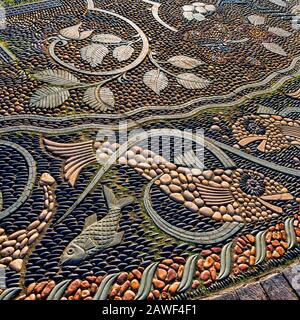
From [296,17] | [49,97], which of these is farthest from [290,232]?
[296,17]

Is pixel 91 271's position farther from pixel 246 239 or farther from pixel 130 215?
pixel 246 239

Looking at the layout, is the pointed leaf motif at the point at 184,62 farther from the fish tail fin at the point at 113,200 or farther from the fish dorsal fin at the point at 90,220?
the fish dorsal fin at the point at 90,220

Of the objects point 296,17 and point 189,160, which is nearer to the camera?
point 189,160

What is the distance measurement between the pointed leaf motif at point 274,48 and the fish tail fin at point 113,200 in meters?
2.41

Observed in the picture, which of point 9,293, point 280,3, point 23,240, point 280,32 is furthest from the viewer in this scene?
point 280,3

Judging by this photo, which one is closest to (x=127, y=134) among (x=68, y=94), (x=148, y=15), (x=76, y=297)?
(x=68, y=94)

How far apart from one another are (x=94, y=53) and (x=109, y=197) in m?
1.69

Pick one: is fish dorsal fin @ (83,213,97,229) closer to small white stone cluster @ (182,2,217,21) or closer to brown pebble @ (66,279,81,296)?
brown pebble @ (66,279,81,296)

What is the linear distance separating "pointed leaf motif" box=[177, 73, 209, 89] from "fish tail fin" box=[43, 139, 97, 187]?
42.9 inches

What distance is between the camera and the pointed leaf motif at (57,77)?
130 inches

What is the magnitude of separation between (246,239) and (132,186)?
776 millimetres

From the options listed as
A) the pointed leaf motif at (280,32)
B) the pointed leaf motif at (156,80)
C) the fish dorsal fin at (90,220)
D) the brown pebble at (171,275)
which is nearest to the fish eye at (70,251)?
the fish dorsal fin at (90,220)

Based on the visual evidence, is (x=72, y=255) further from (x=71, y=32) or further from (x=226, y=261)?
(x=71, y=32)

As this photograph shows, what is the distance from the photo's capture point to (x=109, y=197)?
250 centimetres
